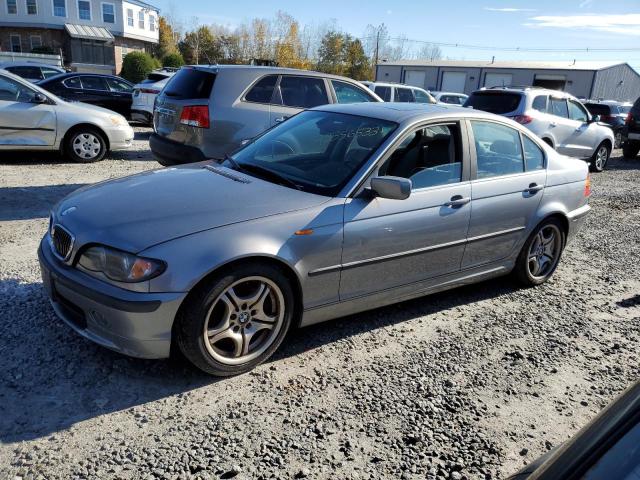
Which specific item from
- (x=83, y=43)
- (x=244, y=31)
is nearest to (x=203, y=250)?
(x=83, y=43)

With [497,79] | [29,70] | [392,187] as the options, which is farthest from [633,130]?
[497,79]

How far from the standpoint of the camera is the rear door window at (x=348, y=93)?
8039 millimetres

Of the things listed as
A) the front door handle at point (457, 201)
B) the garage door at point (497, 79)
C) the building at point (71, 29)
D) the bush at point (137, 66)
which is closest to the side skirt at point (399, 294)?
the front door handle at point (457, 201)

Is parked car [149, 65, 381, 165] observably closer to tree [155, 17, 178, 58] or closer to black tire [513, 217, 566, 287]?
black tire [513, 217, 566, 287]

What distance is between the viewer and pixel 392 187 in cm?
349

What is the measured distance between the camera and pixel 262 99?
7.37m

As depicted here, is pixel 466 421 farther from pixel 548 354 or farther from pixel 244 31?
pixel 244 31

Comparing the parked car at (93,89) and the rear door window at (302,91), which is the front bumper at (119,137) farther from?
the parked car at (93,89)

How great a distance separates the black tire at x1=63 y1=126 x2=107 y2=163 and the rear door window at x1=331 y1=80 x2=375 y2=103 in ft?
14.5

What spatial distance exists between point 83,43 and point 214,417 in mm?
52095

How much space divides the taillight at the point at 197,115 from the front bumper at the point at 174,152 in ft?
1.03

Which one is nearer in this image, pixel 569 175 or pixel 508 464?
pixel 508 464

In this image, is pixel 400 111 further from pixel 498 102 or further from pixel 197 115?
pixel 498 102

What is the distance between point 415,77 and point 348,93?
171ft
